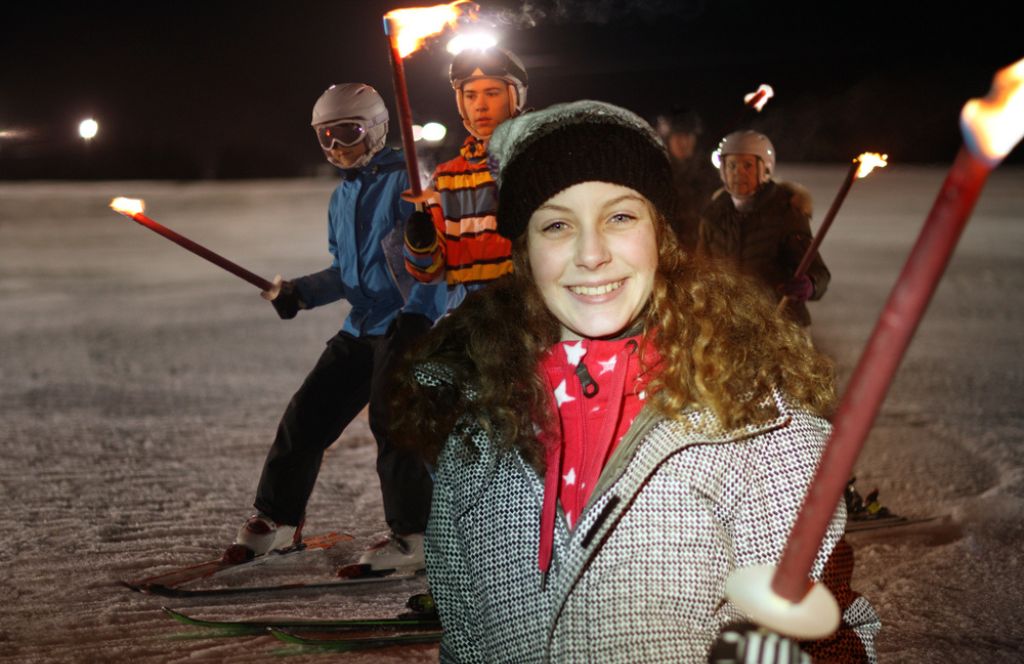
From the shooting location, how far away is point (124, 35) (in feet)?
67.4

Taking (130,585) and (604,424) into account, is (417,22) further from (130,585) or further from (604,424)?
(130,585)

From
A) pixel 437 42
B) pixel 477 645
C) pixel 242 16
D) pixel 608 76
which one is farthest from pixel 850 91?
pixel 477 645

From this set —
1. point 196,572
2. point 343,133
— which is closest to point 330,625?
point 196,572

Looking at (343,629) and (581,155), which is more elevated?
(581,155)

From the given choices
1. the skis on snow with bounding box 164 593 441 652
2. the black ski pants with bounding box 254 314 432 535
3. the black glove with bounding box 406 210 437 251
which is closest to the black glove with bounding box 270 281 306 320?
the black ski pants with bounding box 254 314 432 535

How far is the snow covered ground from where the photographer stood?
3.80m

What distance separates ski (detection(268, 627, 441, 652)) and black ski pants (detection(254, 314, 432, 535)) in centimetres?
55

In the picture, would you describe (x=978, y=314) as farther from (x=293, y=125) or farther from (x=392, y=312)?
(x=293, y=125)

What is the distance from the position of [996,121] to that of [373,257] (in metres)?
3.33

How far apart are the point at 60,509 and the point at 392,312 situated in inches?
81.0

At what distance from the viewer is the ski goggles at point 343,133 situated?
12.8 feet

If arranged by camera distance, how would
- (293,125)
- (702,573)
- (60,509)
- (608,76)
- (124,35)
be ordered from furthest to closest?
1. (124,35)
2. (293,125)
3. (608,76)
4. (60,509)
5. (702,573)

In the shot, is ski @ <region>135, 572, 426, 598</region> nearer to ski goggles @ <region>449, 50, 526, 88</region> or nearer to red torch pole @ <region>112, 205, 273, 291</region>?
red torch pole @ <region>112, 205, 273, 291</region>

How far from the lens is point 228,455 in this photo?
5.79 m
